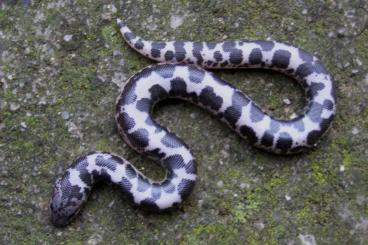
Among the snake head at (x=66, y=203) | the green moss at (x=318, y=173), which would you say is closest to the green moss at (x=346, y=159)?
the green moss at (x=318, y=173)

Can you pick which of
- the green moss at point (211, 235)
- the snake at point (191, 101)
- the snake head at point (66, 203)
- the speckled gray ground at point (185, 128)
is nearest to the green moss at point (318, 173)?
the speckled gray ground at point (185, 128)

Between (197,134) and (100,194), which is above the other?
(197,134)

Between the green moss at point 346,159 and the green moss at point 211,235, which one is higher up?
the green moss at point 346,159

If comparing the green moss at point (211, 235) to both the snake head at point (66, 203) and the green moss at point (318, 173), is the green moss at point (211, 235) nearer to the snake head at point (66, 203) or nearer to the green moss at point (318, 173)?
the green moss at point (318, 173)

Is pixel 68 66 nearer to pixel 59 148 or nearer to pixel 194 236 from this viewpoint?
pixel 59 148

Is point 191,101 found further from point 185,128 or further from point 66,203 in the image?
point 66,203

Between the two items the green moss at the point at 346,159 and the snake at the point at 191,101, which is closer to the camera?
the snake at the point at 191,101

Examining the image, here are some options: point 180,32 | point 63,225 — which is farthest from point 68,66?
point 63,225
